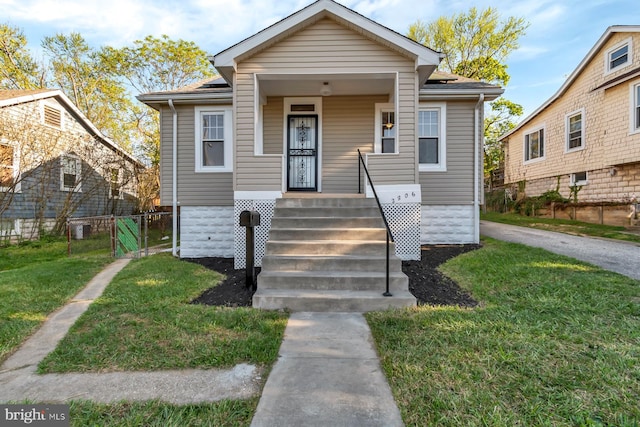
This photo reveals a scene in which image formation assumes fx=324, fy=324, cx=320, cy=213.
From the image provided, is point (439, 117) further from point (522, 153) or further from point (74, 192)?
point (74, 192)

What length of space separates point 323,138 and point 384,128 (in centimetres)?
155

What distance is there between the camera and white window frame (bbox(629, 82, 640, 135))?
34.6 feet

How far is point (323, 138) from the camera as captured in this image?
8078mm

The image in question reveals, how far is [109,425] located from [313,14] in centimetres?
634

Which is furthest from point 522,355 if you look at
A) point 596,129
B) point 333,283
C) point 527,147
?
point 527,147

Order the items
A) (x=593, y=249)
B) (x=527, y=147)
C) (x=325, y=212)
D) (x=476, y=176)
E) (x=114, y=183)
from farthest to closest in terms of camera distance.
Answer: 1. (x=527, y=147)
2. (x=114, y=183)
3. (x=476, y=176)
4. (x=593, y=249)
5. (x=325, y=212)

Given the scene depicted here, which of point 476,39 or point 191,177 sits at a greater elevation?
point 476,39

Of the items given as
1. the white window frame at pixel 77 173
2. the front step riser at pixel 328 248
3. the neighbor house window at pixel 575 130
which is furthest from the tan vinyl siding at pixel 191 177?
the neighbor house window at pixel 575 130

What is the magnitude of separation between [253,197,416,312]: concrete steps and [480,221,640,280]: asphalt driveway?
380 cm

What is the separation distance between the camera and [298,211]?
5762mm

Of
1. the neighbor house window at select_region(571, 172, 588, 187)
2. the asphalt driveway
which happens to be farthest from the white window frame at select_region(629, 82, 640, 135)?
the asphalt driveway

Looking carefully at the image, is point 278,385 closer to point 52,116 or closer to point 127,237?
point 127,237

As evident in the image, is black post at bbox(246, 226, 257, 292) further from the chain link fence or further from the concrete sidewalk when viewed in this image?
the chain link fence

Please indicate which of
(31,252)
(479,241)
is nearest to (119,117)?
(31,252)
